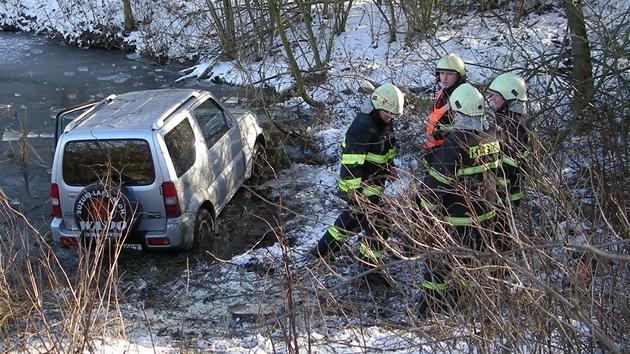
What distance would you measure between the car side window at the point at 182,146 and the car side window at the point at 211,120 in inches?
14.7

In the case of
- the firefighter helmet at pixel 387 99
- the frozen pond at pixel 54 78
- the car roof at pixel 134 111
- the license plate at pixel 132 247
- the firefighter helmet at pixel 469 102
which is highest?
the firefighter helmet at pixel 469 102

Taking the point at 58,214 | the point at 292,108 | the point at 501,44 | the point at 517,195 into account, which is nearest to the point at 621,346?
the point at 517,195

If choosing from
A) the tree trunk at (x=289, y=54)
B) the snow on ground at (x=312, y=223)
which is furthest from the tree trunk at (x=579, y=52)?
the tree trunk at (x=289, y=54)

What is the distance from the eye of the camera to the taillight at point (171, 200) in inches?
262

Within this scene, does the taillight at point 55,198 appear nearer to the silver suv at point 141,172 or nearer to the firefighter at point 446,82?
the silver suv at point 141,172

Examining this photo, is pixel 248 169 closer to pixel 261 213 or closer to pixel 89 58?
pixel 261 213

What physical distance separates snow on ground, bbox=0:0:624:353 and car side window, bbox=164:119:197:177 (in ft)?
3.52

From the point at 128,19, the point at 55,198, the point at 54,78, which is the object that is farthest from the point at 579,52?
the point at 128,19

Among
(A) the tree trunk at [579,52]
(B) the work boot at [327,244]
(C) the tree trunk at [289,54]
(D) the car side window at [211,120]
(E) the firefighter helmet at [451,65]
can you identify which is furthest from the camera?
(C) the tree trunk at [289,54]

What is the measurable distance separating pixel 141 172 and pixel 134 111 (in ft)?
2.71

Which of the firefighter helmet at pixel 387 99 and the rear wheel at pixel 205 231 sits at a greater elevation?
the firefighter helmet at pixel 387 99

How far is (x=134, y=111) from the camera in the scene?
280 inches

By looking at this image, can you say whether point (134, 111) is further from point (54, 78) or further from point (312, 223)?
point (54, 78)

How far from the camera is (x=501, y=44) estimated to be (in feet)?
44.7
